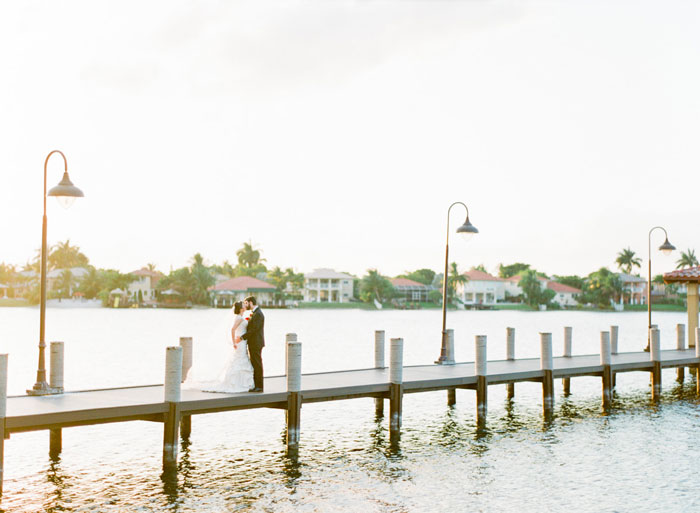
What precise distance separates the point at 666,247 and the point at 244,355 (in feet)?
85.7

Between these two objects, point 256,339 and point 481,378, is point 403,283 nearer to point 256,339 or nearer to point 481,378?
point 481,378

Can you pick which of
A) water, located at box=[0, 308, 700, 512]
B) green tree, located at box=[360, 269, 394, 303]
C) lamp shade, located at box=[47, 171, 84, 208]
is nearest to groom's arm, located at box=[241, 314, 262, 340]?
water, located at box=[0, 308, 700, 512]

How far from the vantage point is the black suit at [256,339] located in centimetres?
1692

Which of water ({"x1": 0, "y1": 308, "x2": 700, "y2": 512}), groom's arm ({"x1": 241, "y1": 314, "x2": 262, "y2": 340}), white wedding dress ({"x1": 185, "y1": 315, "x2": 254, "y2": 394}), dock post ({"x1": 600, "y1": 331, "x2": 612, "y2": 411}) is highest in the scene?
groom's arm ({"x1": 241, "y1": 314, "x2": 262, "y2": 340})

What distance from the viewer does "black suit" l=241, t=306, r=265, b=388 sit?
55.5 ft

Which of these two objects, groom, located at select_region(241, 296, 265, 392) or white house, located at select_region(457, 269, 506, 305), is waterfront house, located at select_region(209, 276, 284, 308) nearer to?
white house, located at select_region(457, 269, 506, 305)

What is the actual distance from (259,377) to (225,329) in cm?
146

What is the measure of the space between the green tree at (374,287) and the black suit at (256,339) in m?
148

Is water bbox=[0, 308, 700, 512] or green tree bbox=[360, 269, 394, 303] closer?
water bbox=[0, 308, 700, 512]

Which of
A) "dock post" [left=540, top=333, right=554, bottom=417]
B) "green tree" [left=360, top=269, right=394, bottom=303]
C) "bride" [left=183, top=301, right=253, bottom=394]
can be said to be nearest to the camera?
"bride" [left=183, top=301, right=253, bottom=394]

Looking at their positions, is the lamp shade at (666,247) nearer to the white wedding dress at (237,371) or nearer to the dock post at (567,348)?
the dock post at (567,348)

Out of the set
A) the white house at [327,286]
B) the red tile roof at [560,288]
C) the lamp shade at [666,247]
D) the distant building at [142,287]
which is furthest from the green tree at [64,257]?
the lamp shade at [666,247]

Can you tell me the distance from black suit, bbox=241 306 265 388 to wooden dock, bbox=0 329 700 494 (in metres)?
0.50

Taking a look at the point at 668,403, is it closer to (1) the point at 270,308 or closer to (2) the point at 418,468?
(2) the point at 418,468
